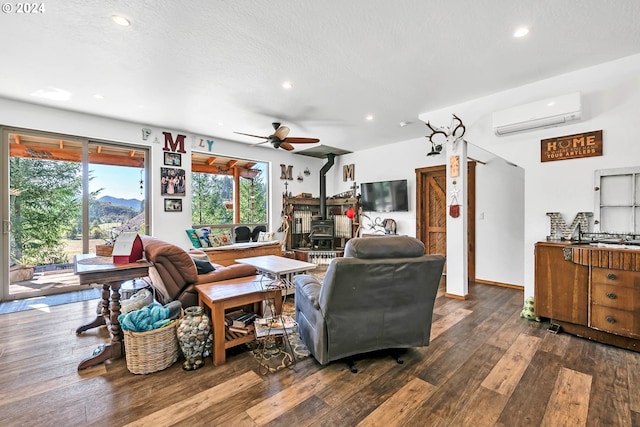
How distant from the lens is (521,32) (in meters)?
2.38

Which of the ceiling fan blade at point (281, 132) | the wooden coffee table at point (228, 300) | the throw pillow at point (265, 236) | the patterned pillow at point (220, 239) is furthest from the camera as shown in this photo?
the throw pillow at point (265, 236)

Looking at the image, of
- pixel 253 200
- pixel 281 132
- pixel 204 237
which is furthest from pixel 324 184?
pixel 204 237

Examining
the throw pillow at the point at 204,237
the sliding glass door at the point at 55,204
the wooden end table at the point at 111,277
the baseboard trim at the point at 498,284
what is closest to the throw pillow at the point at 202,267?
the wooden end table at the point at 111,277

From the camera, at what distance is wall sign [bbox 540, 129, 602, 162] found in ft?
9.77

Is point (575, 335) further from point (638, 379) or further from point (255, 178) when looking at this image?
point (255, 178)

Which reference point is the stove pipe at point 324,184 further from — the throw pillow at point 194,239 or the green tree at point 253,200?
the throw pillow at point 194,239

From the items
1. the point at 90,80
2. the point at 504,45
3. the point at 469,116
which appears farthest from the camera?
the point at 469,116

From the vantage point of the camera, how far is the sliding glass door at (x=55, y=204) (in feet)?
13.1

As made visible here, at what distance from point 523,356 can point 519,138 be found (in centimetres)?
250

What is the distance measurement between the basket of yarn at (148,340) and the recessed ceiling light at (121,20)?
89.8 inches

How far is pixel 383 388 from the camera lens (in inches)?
77.1

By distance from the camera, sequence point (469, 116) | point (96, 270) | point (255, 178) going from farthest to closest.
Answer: point (255, 178) → point (469, 116) → point (96, 270)

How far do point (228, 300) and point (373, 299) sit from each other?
1156 millimetres

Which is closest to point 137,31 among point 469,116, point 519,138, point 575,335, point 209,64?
point 209,64
